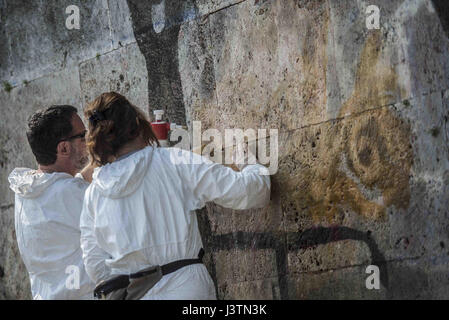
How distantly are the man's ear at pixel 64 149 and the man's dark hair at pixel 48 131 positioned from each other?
0.02 metres

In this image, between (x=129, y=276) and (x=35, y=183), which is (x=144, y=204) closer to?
(x=129, y=276)

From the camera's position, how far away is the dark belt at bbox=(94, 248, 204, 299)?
3992 mm

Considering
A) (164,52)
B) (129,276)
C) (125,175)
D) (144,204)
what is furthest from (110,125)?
(164,52)

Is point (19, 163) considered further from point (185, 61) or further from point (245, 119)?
point (245, 119)

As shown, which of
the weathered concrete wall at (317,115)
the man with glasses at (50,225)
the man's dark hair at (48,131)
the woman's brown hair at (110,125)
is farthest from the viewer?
the man's dark hair at (48,131)

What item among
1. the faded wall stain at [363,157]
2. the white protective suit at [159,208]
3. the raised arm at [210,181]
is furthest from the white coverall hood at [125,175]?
the faded wall stain at [363,157]

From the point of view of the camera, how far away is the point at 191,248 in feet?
13.3

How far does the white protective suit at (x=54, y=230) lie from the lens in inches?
185

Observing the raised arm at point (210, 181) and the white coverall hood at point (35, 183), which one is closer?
the raised arm at point (210, 181)

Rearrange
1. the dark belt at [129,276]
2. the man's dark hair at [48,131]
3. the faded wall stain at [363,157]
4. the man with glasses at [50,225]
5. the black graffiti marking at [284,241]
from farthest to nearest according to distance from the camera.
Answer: the man's dark hair at [48,131] → the man with glasses at [50,225] → the black graffiti marking at [284,241] → the faded wall stain at [363,157] → the dark belt at [129,276]

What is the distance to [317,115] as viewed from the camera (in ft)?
15.4

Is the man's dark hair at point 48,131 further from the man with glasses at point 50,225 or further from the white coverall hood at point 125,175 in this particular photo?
the white coverall hood at point 125,175

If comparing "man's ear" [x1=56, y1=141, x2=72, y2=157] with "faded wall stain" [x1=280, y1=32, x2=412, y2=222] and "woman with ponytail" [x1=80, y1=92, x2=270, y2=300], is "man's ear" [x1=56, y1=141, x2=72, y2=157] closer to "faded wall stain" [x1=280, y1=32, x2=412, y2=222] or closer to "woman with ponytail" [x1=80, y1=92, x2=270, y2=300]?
"woman with ponytail" [x1=80, y1=92, x2=270, y2=300]
